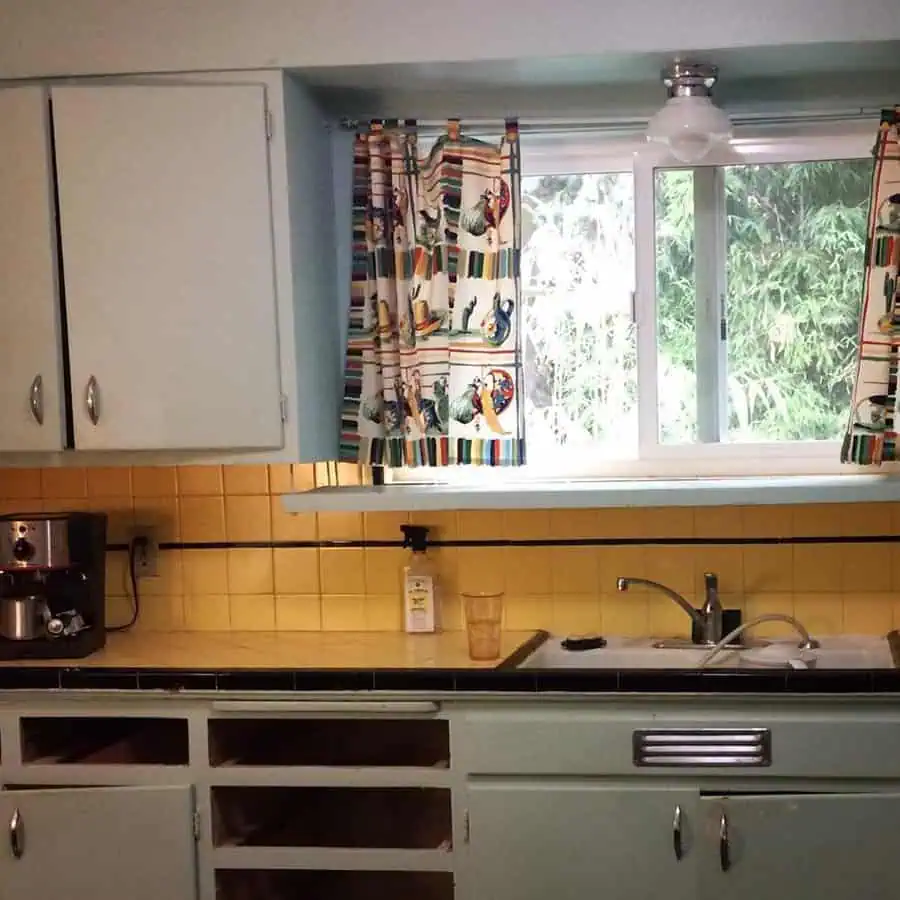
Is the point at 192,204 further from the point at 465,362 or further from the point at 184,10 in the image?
the point at 465,362

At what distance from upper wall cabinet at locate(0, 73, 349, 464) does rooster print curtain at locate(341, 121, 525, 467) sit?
0.78 feet

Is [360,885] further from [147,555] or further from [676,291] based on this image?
[676,291]

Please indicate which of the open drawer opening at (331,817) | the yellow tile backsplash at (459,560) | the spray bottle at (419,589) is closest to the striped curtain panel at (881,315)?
the yellow tile backsplash at (459,560)

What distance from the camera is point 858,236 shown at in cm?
275

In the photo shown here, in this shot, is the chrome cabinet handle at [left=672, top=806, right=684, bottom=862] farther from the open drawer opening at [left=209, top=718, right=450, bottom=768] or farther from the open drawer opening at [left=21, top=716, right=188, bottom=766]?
the open drawer opening at [left=21, top=716, right=188, bottom=766]

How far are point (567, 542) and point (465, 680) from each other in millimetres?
588

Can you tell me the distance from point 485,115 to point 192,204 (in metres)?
0.73

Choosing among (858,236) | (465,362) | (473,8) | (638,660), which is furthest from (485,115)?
(638,660)

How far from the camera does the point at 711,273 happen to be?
9.20 feet

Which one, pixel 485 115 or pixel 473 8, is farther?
pixel 485 115

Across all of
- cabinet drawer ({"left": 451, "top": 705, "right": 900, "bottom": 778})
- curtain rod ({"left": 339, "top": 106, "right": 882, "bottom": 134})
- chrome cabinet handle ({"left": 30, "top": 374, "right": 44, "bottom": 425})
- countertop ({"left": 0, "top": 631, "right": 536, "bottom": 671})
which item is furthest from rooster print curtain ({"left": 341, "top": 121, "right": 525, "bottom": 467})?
chrome cabinet handle ({"left": 30, "top": 374, "right": 44, "bottom": 425})

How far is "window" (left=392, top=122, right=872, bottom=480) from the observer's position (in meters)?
2.76

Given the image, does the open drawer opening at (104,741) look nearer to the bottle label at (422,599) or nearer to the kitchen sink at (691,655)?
the bottle label at (422,599)

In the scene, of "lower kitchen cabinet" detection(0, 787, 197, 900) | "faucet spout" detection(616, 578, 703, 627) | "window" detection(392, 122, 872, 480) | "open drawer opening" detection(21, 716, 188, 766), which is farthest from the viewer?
"window" detection(392, 122, 872, 480)
